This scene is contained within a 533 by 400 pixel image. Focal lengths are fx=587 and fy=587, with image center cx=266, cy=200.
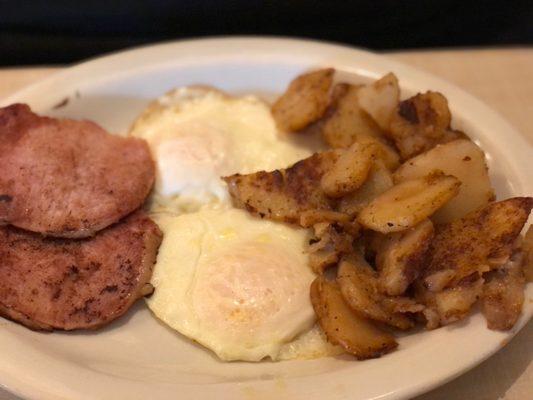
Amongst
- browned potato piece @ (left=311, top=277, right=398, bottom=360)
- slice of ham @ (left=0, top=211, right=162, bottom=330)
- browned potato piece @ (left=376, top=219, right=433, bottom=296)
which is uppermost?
browned potato piece @ (left=376, top=219, right=433, bottom=296)

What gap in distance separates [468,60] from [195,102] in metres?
1.26

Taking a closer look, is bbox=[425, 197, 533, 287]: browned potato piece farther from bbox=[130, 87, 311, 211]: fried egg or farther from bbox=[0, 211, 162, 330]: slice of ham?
bbox=[0, 211, 162, 330]: slice of ham

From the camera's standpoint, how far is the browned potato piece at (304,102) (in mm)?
1982

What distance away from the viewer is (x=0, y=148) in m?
1.81

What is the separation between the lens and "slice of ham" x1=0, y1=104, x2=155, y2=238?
1.68 m

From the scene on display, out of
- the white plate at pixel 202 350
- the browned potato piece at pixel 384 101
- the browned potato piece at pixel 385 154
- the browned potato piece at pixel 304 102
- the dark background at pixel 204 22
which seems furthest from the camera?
the dark background at pixel 204 22

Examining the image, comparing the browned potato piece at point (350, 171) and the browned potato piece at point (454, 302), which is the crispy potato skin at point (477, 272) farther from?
the browned potato piece at point (350, 171)

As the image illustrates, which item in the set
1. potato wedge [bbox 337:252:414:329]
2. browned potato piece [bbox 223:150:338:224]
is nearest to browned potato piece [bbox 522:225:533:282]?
potato wedge [bbox 337:252:414:329]

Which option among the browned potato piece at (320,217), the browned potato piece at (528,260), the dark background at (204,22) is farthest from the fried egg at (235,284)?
the dark background at (204,22)

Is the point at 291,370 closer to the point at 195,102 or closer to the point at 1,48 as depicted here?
the point at 195,102

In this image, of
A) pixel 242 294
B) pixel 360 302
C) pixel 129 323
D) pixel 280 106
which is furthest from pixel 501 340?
pixel 280 106

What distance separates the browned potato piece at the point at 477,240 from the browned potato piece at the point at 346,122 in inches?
19.7

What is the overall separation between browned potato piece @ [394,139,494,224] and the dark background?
59.7 inches

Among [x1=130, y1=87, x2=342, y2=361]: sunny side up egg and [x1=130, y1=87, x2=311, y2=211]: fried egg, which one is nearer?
[x1=130, y1=87, x2=342, y2=361]: sunny side up egg
